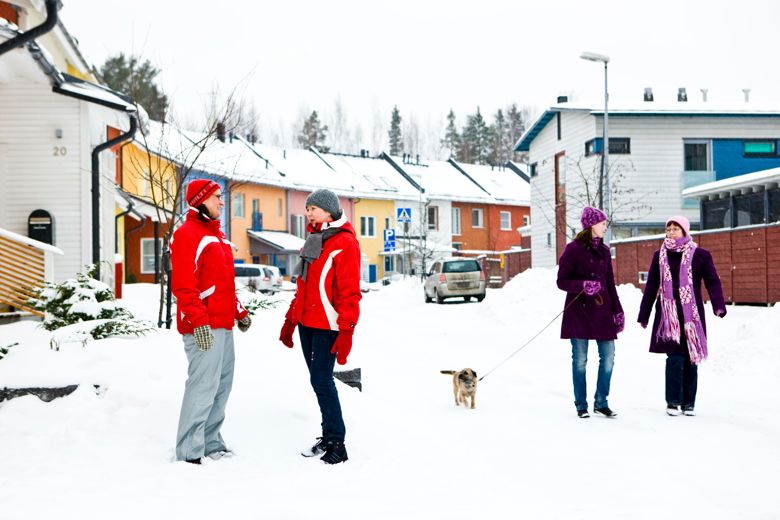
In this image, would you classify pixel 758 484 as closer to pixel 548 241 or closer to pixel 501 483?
pixel 501 483

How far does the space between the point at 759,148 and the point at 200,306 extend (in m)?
30.8

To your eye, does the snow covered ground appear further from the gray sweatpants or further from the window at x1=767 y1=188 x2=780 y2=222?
the window at x1=767 y1=188 x2=780 y2=222

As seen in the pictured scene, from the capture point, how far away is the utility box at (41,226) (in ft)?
51.3

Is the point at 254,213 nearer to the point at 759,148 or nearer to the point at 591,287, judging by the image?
the point at 759,148

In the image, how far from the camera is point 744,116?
3081 centimetres

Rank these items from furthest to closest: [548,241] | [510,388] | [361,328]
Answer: [548,241]
[361,328]
[510,388]

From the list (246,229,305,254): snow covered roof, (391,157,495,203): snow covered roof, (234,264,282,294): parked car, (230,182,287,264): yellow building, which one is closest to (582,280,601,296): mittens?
(234,264,282,294): parked car

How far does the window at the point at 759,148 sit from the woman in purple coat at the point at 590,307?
87.5 ft

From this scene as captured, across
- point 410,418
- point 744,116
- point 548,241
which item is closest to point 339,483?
point 410,418

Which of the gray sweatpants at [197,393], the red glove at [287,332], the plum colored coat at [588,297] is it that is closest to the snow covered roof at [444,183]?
the plum colored coat at [588,297]

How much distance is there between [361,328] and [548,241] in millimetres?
21310

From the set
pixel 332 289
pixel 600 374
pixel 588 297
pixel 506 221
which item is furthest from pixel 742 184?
pixel 506 221

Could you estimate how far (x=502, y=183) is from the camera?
61.6 m

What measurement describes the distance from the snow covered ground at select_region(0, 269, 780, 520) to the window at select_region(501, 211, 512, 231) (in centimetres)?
4989
